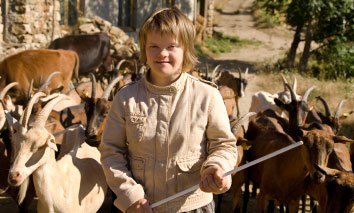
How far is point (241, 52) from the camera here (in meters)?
23.1

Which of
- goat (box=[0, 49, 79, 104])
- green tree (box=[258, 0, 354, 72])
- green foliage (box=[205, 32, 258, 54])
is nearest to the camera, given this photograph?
goat (box=[0, 49, 79, 104])

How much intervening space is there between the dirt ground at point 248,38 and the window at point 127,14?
3207 millimetres

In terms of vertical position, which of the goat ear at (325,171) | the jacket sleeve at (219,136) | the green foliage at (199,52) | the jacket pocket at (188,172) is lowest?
the green foliage at (199,52)

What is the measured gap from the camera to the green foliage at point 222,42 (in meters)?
23.0

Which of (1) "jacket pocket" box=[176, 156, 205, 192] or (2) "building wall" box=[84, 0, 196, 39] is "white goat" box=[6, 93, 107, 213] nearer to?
(1) "jacket pocket" box=[176, 156, 205, 192]

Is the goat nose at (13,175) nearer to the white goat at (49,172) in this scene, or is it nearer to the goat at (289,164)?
the white goat at (49,172)

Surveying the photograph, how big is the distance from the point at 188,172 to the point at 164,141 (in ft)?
0.65

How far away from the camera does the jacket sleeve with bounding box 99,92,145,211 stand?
2270 mm

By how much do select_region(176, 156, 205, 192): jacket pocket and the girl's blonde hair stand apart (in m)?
0.47

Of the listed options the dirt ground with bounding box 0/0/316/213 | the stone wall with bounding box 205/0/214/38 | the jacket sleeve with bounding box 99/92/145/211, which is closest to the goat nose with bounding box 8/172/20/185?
the jacket sleeve with bounding box 99/92/145/211

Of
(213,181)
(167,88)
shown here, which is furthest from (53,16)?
(213,181)

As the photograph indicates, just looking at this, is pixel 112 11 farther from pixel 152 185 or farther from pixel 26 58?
pixel 152 185

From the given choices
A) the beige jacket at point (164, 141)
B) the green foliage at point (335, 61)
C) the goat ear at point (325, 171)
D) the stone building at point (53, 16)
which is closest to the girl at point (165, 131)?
the beige jacket at point (164, 141)

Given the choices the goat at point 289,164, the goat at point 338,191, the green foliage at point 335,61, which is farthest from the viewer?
the green foliage at point 335,61
